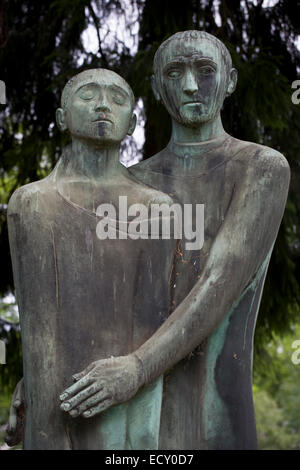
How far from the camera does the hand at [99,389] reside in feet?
12.2

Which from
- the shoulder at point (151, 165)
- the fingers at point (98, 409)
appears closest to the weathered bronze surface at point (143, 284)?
the fingers at point (98, 409)

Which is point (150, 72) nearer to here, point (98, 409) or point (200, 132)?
point (200, 132)

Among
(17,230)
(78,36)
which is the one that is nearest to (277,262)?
(78,36)

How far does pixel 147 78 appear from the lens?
684 centimetres

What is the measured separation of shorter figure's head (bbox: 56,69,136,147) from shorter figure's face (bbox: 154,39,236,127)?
27cm

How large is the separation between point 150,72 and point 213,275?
3187mm

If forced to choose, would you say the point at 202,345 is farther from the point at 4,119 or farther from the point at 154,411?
the point at 4,119

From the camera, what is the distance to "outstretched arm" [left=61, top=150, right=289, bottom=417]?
3.75 m

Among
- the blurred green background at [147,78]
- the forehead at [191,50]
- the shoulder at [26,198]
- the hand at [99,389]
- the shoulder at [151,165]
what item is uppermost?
the blurred green background at [147,78]

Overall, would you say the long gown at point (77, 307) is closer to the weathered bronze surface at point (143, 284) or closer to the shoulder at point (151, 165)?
the weathered bronze surface at point (143, 284)

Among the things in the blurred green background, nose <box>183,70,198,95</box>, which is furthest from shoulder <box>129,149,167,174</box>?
the blurred green background

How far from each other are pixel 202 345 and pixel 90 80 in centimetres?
141

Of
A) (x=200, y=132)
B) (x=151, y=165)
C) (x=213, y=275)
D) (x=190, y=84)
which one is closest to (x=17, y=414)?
(x=213, y=275)

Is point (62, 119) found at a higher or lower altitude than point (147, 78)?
lower
